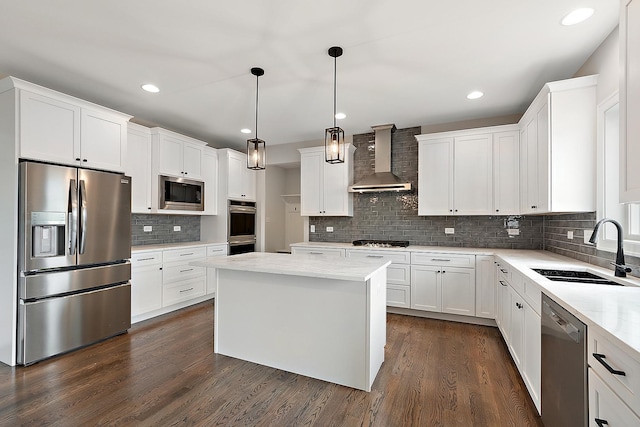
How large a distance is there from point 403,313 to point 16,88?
459 cm

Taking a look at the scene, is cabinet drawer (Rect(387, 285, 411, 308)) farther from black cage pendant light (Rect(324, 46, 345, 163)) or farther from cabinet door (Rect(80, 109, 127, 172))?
cabinet door (Rect(80, 109, 127, 172))

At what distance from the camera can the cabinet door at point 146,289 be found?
3.53 m

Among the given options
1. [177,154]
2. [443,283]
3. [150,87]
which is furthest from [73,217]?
[443,283]

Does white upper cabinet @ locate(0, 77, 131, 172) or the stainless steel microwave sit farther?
the stainless steel microwave

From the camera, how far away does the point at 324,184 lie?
479cm

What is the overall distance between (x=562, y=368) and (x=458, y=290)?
7.30ft

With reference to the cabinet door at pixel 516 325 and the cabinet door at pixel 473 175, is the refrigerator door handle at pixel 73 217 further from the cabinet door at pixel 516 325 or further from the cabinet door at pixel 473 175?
the cabinet door at pixel 473 175

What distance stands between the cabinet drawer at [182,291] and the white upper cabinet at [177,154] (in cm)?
151

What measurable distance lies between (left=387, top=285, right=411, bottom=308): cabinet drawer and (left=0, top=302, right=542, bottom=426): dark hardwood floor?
87 centimetres

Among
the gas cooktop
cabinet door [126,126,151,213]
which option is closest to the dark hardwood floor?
the gas cooktop

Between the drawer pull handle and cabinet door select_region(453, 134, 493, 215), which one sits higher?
cabinet door select_region(453, 134, 493, 215)

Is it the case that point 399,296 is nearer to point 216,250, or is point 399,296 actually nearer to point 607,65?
point 216,250

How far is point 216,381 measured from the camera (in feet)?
7.64

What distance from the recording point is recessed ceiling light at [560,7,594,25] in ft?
6.44
